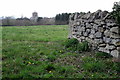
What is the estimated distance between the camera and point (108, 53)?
563 centimetres

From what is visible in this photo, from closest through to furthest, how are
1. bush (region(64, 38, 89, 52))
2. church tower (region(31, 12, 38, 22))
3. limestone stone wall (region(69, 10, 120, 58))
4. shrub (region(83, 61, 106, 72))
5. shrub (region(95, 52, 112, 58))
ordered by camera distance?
shrub (region(83, 61, 106, 72)), limestone stone wall (region(69, 10, 120, 58)), shrub (region(95, 52, 112, 58)), bush (region(64, 38, 89, 52)), church tower (region(31, 12, 38, 22))

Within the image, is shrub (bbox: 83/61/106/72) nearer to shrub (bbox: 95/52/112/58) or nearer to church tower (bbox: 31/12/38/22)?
shrub (bbox: 95/52/112/58)

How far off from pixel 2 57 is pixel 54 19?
2951cm

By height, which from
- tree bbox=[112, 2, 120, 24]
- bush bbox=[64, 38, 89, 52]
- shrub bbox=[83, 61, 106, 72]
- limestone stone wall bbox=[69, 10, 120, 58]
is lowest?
shrub bbox=[83, 61, 106, 72]

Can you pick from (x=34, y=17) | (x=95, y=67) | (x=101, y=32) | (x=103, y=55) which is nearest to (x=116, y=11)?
(x=101, y=32)

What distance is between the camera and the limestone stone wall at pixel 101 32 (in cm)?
526

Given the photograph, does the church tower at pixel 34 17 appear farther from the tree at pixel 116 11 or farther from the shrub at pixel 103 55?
the tree at pixel 116 11

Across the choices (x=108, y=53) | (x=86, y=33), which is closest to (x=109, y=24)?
(x=108, y=53)

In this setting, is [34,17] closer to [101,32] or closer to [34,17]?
[34,17]

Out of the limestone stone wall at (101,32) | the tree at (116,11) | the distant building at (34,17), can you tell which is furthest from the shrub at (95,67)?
the distant building at (34,17)

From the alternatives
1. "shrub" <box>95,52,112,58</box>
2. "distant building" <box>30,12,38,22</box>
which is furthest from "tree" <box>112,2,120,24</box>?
"distant building" <box>30,12,38,22</box>

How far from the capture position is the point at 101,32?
609cm

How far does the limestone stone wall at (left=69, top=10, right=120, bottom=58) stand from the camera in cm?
526

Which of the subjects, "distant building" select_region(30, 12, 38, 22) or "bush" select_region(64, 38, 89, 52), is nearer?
"bush" select_region(64, 38, 89, 52)
